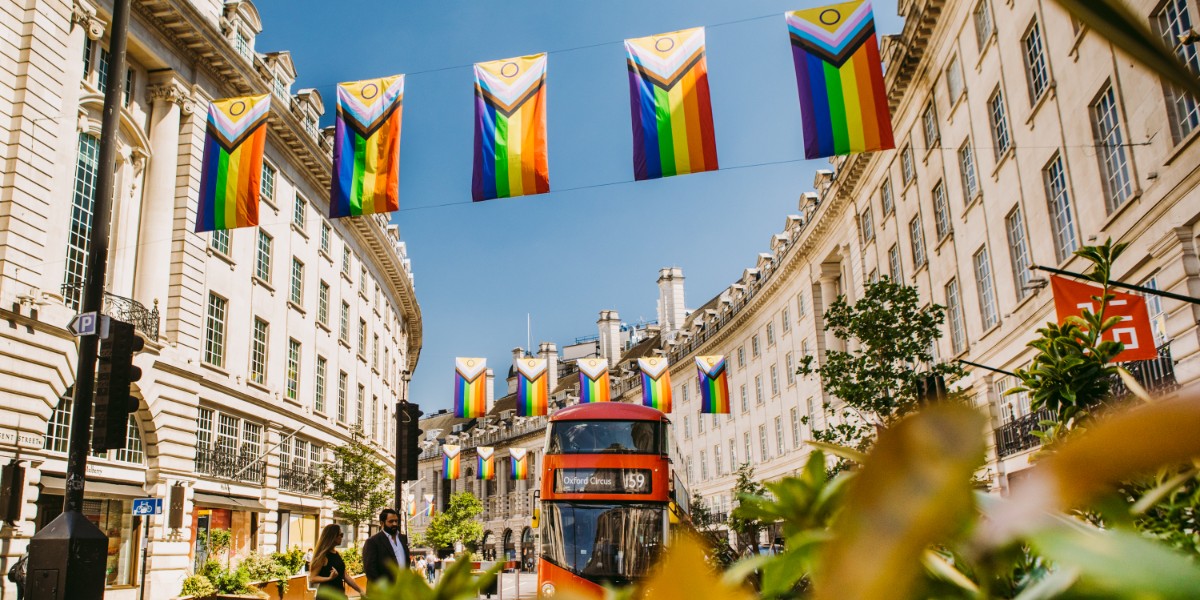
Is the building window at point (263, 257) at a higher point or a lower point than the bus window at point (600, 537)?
higher

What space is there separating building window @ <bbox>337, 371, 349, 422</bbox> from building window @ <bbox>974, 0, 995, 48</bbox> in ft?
91.1

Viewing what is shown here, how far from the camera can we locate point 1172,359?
15.2 metres

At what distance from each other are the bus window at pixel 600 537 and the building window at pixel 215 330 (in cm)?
1312

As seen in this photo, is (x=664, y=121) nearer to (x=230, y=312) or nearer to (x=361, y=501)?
(x=230, y=312)

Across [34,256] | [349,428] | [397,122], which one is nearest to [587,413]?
[397,122]

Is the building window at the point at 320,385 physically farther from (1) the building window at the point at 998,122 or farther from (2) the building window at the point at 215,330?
(1) the building window at the point at 998,122

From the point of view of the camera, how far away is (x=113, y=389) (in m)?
10.6

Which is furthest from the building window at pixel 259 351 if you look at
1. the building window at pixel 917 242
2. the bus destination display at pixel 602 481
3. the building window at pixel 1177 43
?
the building window at pixel 1177 43

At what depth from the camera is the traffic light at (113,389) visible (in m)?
10.5

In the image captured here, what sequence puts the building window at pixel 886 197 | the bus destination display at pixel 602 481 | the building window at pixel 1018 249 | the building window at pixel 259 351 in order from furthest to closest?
the building window at pixel 886 197
the building window at pixel 259 351
the building window at pixel 1018 249
the bus destination display at pixel 602 481

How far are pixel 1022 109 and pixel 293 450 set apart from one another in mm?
26149

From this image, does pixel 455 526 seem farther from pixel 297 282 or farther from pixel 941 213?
pixel 941 213

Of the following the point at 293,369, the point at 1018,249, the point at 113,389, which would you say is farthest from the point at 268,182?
the point at 1018,249

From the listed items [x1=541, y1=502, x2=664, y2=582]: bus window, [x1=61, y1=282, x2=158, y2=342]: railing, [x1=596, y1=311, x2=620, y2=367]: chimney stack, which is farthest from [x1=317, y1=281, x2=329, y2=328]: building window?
[x1=596, y1=311, x2=620, y2=367]: chimney stack
